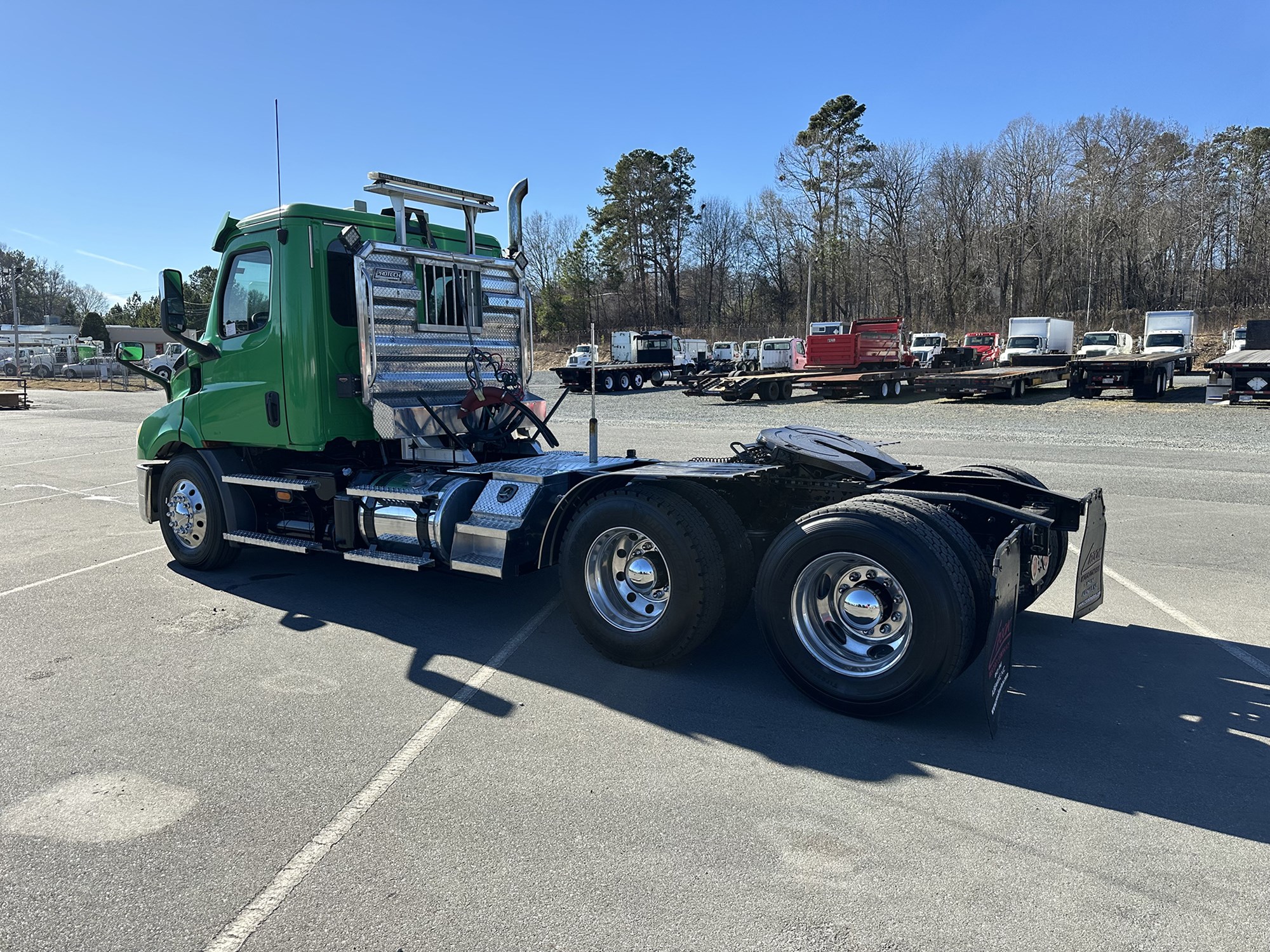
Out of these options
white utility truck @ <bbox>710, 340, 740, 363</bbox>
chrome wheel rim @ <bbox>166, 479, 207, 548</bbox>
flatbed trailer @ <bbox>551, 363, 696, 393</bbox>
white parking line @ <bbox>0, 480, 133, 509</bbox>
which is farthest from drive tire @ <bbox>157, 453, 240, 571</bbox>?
white utility truck @ <bbox>710, 340, 740, 363</bbox>

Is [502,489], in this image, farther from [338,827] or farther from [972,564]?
[972,564]

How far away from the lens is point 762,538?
5316 mm

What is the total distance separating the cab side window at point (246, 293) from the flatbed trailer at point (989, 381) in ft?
76.2

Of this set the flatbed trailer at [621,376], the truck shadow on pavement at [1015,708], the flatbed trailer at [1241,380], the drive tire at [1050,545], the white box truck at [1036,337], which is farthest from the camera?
the flatbed trailer at [621,376]

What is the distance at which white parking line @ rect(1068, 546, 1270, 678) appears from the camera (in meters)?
4.98

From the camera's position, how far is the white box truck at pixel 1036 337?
37.3 m

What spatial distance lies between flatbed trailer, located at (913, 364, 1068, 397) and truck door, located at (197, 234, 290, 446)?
2323 centimetres

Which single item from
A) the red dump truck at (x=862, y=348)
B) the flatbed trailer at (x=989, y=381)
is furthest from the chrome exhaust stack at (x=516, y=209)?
the red dump truck at (x=862, y=348)

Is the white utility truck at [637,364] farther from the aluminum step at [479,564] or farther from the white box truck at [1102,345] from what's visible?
the aluminum step at [479,564]

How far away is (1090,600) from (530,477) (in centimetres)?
362

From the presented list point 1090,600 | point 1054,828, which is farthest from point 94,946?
point 1090,600

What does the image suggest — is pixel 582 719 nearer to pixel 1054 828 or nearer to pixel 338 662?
pixel 338 662

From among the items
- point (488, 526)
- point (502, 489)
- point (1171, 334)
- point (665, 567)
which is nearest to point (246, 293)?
point (502, 489)

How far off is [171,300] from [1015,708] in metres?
6.75
